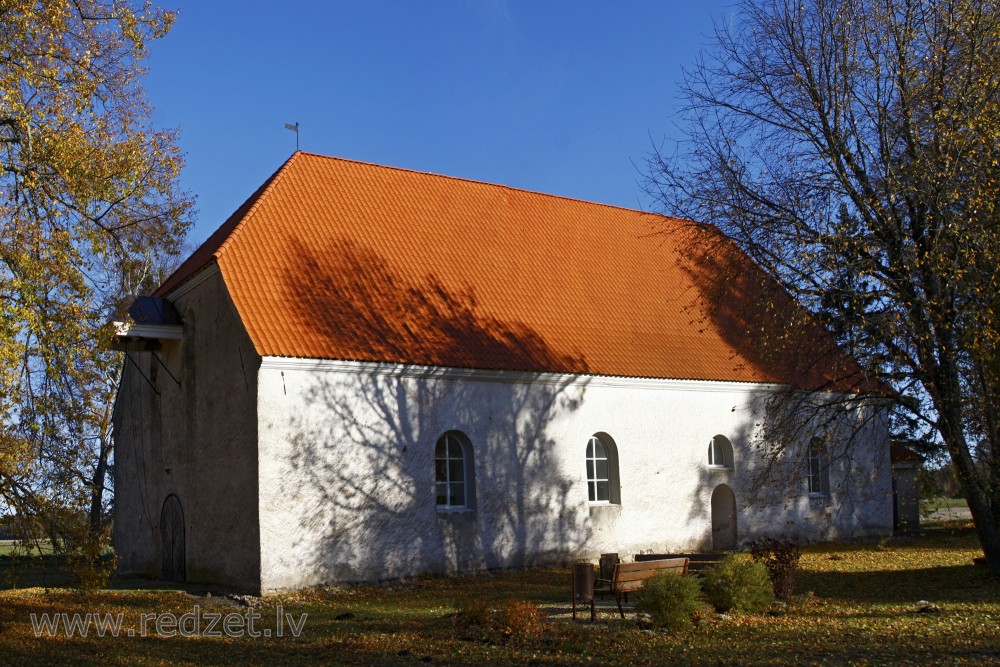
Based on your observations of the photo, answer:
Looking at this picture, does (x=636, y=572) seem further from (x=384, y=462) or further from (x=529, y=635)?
(x=384, y=462)

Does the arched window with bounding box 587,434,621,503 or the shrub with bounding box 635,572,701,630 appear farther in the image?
the arched window with bounding box 587,434,621,503

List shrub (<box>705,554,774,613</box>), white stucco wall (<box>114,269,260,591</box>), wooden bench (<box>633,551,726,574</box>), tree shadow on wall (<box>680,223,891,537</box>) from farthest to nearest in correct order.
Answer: white stucco wall (<box>114,269,260,591</box>)
tree shadow on wall (<box>680,223,891,537</box>)
wooden bench (<box>633,551,726,574</box>)
shrub (<box>705,554,774,613</box>)

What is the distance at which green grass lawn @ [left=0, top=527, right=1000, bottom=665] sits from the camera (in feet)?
29.2

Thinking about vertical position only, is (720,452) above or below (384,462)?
below

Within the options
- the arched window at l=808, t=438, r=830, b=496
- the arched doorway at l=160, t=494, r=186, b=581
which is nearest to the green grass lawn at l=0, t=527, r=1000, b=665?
the arched doorway at l=160, t=494, r=186, b=581

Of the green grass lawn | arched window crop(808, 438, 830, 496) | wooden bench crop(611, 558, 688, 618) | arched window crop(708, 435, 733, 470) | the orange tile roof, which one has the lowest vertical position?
the green grass lawn

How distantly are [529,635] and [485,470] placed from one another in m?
7.26

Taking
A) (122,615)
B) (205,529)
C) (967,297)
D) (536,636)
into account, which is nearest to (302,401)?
(205,529)

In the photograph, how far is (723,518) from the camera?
69.3 ft

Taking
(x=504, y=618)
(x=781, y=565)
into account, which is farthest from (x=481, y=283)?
(x=504, y=618)

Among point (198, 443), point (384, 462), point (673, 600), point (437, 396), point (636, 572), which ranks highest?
point (437, 396)

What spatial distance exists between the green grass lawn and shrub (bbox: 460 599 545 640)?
8 centimetres

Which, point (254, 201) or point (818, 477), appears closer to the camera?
point (254, 201)

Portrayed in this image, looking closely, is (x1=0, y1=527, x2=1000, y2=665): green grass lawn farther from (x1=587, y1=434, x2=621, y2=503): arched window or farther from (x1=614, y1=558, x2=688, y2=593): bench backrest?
(x1=587, y1=434, x2=621, y2=503): arched window
